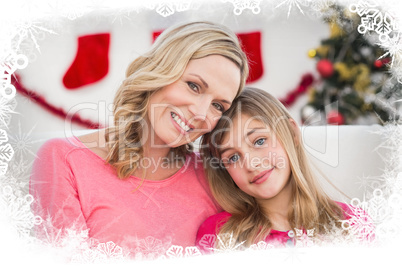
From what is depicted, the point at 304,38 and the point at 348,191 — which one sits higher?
the point at 304,38

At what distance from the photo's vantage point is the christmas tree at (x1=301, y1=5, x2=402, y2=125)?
1.03m

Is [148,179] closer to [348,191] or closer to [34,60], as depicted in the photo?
[34,60]

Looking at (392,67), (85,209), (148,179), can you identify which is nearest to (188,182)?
(148,179)

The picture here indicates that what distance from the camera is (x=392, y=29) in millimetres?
1027

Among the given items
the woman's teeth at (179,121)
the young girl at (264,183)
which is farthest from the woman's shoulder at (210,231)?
the woman's teeth at (179,121)

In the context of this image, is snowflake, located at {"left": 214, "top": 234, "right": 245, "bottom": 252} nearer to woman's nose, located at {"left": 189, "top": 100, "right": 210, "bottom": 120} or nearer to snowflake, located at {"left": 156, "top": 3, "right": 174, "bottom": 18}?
woman's nose, located at {"left": 189, "top": 100, "right": 210, "bottom": 120}

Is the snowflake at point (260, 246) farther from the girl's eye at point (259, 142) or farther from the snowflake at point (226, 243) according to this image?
the girl's eye at point (259, 142)

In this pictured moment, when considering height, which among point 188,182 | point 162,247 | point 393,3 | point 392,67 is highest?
point 393,3

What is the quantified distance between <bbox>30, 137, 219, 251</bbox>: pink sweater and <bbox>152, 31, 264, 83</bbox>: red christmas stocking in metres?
0.34

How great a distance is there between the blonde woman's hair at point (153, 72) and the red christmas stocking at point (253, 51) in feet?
0.05

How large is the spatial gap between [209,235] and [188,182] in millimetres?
157

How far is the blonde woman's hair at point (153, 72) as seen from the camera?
97 cm

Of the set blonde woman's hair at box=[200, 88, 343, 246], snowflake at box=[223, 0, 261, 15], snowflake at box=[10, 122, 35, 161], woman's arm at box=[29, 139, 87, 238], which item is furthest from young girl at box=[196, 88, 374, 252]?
snowflake at box=[10, 122, 35, 161]

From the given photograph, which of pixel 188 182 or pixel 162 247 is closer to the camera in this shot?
pixel 162 247
